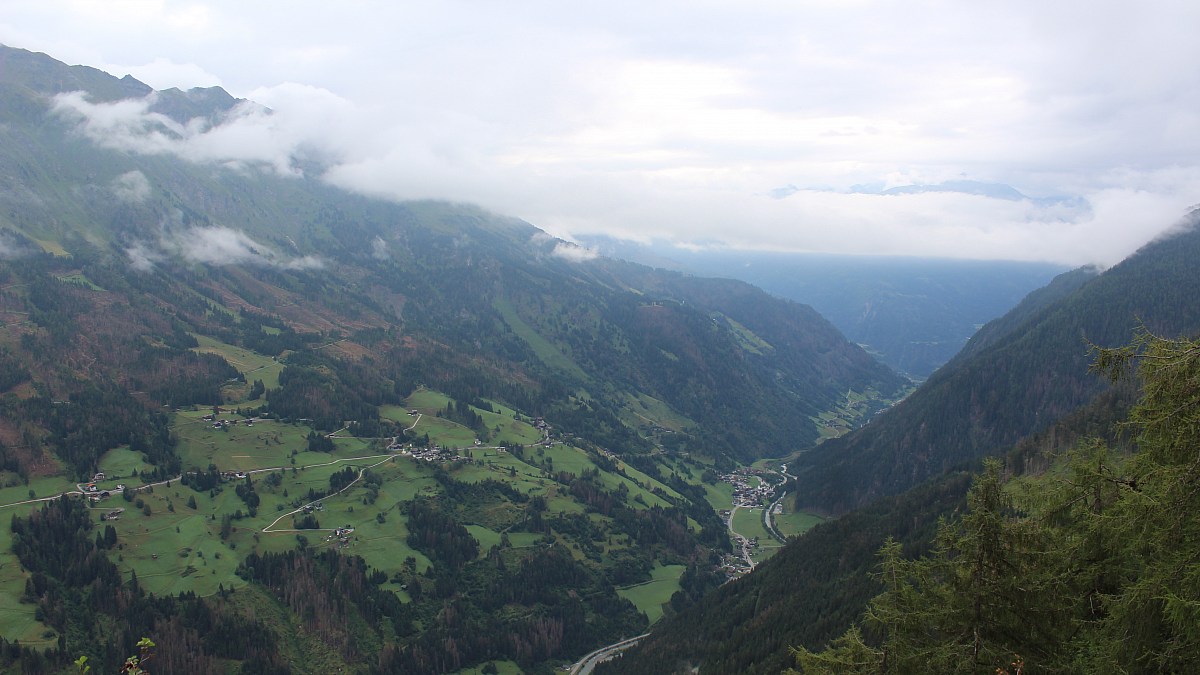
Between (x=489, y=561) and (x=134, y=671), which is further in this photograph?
(x=489, y=561)

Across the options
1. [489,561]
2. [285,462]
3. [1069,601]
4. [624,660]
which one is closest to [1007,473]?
[624,660]

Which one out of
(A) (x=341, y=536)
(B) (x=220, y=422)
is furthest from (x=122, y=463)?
(A) (x=341, y=536)

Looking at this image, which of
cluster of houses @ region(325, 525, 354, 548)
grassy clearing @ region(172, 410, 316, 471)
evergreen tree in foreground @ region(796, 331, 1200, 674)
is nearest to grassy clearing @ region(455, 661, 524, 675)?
cluster of houses @ region(325, 525, 354, 548)

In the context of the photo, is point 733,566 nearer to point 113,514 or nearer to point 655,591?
point 655,591

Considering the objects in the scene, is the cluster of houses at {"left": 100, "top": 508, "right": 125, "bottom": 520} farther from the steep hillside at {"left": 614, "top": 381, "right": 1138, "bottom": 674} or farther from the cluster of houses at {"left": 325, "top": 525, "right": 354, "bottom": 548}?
the steep hillside at {"left": 614, "top": 381, "right": 1138, "bottom": 674}

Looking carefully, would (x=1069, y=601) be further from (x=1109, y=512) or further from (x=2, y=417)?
(x=2, y=417)

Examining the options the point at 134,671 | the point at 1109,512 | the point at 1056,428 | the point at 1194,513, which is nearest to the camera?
the point at 134,671
